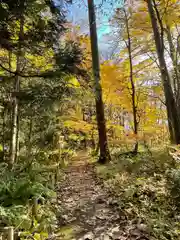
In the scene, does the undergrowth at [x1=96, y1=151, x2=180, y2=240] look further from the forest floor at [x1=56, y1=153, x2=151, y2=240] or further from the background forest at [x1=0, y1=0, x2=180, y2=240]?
the forest floor at [x1=56, y1=153, x2=151, y2=240]

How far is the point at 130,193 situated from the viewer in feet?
12.0

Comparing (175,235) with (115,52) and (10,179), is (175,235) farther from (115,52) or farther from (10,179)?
(115,52)

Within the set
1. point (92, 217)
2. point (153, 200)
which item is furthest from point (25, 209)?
point (153, 200)

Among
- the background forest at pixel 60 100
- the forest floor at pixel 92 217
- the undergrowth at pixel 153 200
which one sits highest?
the background forest at pixel 60 100

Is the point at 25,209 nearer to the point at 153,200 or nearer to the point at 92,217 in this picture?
the point at 92,217

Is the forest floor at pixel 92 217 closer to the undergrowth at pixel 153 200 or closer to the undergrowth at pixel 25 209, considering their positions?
the undergrowth at pixel 153 200

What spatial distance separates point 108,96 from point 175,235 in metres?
7.72

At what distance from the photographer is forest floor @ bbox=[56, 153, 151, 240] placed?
2.64 meters

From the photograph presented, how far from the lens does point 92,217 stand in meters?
3.23

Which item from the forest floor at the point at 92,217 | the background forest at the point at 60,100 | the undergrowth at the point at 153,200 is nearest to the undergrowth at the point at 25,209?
the background forest at the point at 60,100

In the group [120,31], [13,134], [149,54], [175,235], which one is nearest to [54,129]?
[13,134]

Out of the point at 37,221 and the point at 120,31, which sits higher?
the point at 120,31

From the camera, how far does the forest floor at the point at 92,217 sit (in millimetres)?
2641

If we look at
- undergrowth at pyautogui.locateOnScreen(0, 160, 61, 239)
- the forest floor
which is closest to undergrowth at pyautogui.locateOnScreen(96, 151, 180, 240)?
the forest floor
